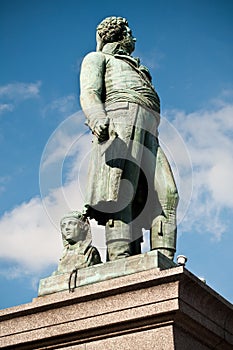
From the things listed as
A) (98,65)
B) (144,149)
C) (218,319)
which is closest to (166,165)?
(144,149)

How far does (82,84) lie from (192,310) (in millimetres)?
3756

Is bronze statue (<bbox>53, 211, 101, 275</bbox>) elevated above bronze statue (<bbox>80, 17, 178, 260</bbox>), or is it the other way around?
bronze statue (<bbox>80, 17, 178, 260</bbox>)

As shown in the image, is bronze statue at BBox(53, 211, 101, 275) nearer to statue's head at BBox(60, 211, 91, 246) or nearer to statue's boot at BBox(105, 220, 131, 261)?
statue's head at BBox(60, 211, 91, 246)

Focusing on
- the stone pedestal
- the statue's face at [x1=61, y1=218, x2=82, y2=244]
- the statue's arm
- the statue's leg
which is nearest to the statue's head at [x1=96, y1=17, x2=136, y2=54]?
the statue's arm

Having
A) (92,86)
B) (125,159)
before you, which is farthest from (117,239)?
(92,86)

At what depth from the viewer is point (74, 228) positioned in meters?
8.38

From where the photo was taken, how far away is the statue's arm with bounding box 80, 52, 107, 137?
8750 mm

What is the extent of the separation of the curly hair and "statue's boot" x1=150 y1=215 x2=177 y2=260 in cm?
293

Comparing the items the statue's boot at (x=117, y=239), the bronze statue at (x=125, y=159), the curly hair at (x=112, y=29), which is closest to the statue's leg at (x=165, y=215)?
the bronze statue at (x=125, y=159)

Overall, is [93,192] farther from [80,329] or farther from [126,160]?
[80,329]

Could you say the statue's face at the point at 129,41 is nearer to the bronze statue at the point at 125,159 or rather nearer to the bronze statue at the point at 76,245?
the bronze statue at the point at 125,159

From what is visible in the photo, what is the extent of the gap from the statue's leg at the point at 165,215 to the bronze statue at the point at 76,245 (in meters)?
0.81

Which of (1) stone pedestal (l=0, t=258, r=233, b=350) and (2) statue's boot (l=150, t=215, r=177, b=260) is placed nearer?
(1) stone pedestal (l=0, t=258, r=233, b=350)

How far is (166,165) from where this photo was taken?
29.8ft
